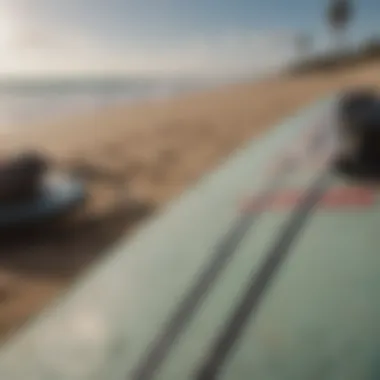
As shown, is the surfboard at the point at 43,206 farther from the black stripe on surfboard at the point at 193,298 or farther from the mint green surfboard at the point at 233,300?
the black stripe on surfboard at the point at 193,298

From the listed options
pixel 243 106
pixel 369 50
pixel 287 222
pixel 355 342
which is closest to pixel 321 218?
pixel 287 222

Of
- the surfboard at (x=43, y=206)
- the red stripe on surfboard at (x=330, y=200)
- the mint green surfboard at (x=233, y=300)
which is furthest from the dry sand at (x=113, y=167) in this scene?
the red stripe on surfboard at (x=330, y=200)

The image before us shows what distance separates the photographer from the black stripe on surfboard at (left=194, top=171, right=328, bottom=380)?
96 cm

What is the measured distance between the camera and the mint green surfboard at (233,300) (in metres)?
0.95

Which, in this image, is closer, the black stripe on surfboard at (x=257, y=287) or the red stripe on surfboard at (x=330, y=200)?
the black stripe on surfboard at (x=257, y=287)

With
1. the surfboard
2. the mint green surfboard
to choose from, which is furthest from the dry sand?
the mint green surfboard

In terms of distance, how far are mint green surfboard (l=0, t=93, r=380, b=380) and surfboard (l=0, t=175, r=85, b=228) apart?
27.4 inches

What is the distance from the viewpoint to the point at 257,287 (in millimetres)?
1146

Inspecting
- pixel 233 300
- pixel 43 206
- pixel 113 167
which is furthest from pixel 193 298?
pixel 113 167

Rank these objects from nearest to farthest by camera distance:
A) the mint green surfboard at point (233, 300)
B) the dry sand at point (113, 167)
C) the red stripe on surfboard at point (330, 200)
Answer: the mint green surfboard at point (233, 300) < the red stripe on surfboard at point (330, 200) < the dry sand at point (113, 167)

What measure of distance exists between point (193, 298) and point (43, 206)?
1.16m

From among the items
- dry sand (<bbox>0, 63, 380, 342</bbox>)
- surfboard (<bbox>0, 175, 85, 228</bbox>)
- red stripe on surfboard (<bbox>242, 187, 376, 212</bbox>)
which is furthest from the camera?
surfboard (<bbox>0, 175, 85, 228</bbox>)

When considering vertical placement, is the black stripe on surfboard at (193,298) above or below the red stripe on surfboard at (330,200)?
below

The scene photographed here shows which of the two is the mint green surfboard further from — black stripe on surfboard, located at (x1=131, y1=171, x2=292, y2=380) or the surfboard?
the surfboard
